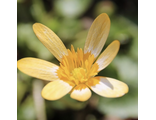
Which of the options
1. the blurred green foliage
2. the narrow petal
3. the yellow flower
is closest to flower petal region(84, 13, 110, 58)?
the yellow flower

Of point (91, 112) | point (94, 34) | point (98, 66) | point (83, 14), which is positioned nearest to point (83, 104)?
point (91, 112)

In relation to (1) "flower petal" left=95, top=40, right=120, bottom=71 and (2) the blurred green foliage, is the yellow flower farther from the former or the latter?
(2) the blurred green foliage

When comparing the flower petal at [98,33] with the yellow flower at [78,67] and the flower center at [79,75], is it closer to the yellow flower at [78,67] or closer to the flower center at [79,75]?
the yellow flower at [78,67]

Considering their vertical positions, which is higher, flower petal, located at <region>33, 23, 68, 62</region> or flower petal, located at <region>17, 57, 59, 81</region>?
flower petal, located at <region>33, 23, 68, 62</region>

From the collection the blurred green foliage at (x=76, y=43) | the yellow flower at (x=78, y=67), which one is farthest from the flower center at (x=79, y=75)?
the blurred green foliage at (x=76, y=43)

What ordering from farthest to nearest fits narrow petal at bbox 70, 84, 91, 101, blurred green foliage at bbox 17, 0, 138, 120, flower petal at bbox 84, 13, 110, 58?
1. blurred green foliage at bbox 17, 0, 138, 120
2. flower petal at bbox 84, 13, 110, 58
3. narrow petal at bbox 70, 84, 91, 101

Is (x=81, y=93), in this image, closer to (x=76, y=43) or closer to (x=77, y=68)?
(x=77, y=68)

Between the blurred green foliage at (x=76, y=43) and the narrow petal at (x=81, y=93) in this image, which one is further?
the blurred green foliage at (x=76, y=43)

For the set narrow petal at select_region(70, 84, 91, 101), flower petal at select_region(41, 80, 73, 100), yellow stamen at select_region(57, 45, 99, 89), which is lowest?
narrow petal at select_region(70, 84, 91, 101)
